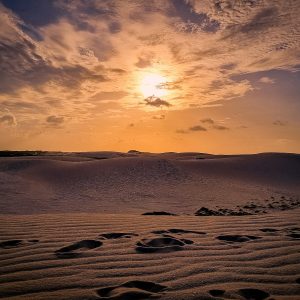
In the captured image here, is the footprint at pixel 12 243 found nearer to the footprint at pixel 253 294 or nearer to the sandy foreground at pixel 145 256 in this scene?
the sandy foreground at pixel 145 256

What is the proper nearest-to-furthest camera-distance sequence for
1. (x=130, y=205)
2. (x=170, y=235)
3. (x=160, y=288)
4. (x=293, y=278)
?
(x=160, y=288) → (x=293, y=278) → (x=170, y=235) → (x=130, y=205)

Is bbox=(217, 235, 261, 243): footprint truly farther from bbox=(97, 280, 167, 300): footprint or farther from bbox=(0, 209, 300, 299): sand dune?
bbox=(97, 280, 167, 300): footprint

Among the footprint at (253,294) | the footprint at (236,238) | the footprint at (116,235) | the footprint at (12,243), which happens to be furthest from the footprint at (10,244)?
the footprint at (253,294)

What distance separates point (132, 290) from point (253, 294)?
0.88 meters

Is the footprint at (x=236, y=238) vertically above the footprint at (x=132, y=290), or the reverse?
→ the footprint at (x=236, y=238)

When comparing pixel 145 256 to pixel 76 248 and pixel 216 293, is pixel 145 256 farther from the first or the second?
pixel 216 293

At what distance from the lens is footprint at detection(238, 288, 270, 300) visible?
254cm

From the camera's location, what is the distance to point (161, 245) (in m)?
3.90

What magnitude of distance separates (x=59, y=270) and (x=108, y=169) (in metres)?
12.6

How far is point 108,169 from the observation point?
15625 mm

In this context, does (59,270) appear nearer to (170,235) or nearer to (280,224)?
(170,235)

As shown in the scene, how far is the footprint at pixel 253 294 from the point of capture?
2.54 m

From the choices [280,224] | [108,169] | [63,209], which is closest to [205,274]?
[280,224]

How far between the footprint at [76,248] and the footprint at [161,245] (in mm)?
496
